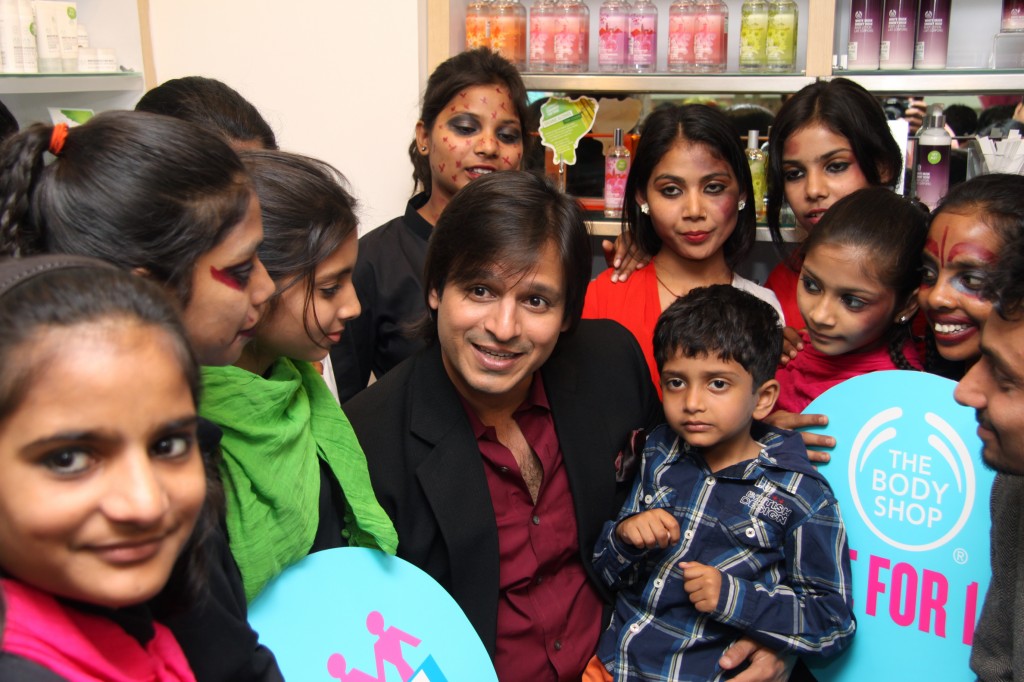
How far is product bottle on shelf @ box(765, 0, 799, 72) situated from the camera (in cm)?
308

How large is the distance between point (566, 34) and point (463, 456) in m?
1.94

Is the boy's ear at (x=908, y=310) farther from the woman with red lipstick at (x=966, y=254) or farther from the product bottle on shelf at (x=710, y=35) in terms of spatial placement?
the product bottle on shelf at (x=710, y=35)

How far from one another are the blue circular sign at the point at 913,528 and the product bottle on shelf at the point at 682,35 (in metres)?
1.59

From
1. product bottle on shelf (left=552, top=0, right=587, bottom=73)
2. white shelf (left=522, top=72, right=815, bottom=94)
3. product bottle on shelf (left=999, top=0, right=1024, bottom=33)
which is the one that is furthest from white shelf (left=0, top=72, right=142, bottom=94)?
product bottle on shelf (left=999, top=0, right=1024, bottom=33)

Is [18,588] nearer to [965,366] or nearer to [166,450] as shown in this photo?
[166,450]

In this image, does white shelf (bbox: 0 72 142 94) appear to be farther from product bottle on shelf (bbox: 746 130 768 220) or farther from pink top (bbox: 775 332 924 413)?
pink top (bbox: 775 332 924 413)

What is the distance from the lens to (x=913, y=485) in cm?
191

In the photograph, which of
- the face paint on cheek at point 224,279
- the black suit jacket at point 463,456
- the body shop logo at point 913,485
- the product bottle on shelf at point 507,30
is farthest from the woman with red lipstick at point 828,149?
the face paint on cheek at point 224,279

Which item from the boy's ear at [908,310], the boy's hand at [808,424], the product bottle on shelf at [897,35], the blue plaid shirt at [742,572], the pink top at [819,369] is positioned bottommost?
the blue plaid shirt at [742,572]

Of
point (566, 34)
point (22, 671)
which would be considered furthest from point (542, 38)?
point (22, 671)

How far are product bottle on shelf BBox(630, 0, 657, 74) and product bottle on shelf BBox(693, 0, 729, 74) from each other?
5.6 inches

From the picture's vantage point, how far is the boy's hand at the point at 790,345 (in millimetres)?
2301

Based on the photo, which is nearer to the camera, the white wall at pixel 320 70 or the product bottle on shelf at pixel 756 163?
the product bottle on shelf at pixel 756 163

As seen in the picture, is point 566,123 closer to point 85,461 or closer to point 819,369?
point 819,369
